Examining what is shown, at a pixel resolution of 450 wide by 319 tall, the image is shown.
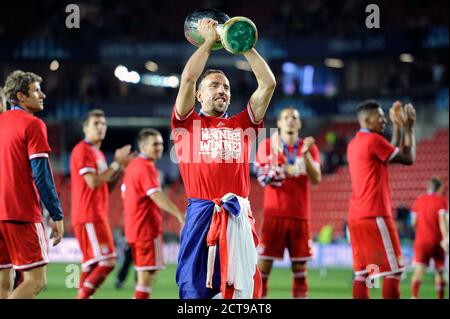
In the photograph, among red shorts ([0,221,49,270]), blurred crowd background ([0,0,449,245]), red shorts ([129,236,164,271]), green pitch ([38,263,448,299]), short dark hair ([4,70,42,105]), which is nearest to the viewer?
red shorts ([0,221,49,270])

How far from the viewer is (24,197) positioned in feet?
24.1

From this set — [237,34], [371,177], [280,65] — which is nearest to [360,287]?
[371,177]

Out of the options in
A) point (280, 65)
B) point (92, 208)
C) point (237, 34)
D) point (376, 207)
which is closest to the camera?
point (237, 34)

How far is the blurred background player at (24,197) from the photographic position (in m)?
7.23

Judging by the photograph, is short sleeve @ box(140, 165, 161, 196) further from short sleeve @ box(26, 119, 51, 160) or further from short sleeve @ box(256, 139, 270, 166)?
short sleeve @ box(26, 119, 51, 160)

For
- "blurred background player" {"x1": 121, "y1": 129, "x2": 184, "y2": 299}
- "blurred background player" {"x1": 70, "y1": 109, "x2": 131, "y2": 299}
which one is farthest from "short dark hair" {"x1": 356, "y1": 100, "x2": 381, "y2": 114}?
"blurred background player" {"x1": 70, "y1": 109, "x2": 131, "y2": 299}

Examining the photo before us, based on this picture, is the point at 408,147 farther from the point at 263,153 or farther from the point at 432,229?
the point at 432,229

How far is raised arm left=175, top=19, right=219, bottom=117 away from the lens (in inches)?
245

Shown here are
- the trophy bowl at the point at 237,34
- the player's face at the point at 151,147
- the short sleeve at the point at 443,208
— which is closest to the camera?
the trophy bowl at the point at 237,34

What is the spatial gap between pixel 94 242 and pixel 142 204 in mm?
761

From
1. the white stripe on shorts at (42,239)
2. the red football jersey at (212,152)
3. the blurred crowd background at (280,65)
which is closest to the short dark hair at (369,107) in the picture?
the red football jersey at (212,152)

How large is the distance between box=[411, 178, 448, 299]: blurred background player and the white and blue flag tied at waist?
7.16 meters

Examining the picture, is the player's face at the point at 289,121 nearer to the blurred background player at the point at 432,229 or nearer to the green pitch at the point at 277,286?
the green pitch at the point at 277,286

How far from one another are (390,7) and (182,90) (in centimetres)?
2594
